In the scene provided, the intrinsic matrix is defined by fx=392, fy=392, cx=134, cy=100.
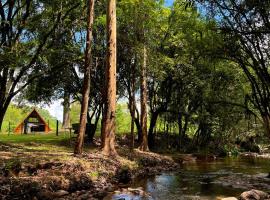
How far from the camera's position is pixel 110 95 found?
21.2 meters

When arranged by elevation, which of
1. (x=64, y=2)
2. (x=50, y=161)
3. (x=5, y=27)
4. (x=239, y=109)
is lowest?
(x=50, y=161)

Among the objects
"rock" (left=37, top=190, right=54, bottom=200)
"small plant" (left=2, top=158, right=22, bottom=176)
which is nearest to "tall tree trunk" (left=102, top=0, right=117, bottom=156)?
"small plant" (left=2, top=158, right=22, bottom=176)

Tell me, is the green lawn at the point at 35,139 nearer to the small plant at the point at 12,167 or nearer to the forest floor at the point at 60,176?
the forest floor at the point at 60,176

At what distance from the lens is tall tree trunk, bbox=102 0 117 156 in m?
20.9

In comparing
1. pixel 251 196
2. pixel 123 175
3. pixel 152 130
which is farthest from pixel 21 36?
pixel 152 130

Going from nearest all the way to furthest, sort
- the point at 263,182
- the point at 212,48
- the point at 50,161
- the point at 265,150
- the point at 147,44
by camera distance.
Result: the point at 50,161 → the point at 263,182 → the point at 212,48 → the point at 147,44 → the point at 265,150

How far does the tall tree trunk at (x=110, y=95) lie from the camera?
2086 centimetres

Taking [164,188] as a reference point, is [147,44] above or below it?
above

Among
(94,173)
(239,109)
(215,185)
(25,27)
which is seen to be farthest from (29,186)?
(239,109)

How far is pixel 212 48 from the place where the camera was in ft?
82.5

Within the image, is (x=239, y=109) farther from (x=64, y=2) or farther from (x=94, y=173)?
(x=94, y=173)

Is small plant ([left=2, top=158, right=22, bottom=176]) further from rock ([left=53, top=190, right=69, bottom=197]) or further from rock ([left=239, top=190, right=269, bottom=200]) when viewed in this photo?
rock ([left=239, top=190, right=269, bottom=200])

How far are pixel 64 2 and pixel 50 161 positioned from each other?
10.2 m

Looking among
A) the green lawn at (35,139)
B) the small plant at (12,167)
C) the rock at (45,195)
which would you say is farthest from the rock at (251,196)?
the green lawn at (35,139)
